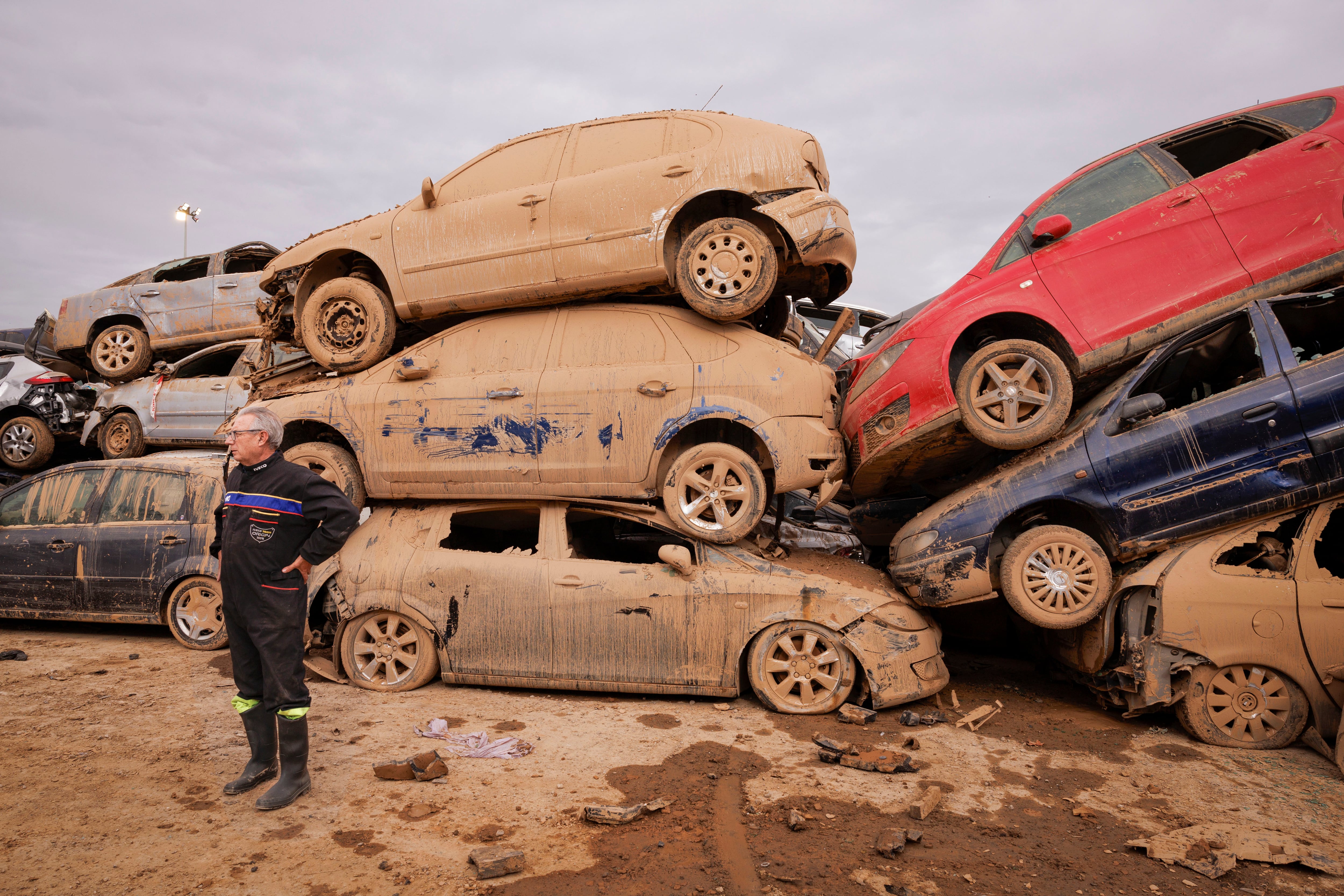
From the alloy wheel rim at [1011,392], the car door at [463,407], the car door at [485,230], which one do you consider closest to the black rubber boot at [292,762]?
the car door at [463,407]

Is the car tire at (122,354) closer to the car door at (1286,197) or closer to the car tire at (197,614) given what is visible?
the car tire at (197,614)

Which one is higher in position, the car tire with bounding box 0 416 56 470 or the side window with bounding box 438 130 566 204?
the side window with bounding box 438 130 566 204

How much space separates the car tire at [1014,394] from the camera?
457 centimetres

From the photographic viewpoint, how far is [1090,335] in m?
4.66

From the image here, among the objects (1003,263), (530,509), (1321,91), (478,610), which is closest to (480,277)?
(530,509)

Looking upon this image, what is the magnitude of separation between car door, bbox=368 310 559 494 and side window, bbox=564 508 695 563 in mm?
525

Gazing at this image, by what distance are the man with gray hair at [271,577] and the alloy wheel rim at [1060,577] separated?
12.8 feet

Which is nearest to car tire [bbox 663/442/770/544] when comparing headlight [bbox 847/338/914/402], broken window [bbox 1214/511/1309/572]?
headlight [bbox 847/338/914/402]

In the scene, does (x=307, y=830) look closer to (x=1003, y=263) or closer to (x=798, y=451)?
(x=798, y=451)

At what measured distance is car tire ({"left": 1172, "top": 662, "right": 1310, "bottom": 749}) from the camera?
162 inches

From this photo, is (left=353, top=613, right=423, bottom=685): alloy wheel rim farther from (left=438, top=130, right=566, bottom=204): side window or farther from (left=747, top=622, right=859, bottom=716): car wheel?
(left=438, top=130, right=566, bottom=204): side window

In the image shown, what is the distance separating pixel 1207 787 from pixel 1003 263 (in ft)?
10.8

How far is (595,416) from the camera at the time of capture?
4973mm

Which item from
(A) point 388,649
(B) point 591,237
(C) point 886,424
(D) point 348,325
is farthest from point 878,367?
(D) point 348,325
